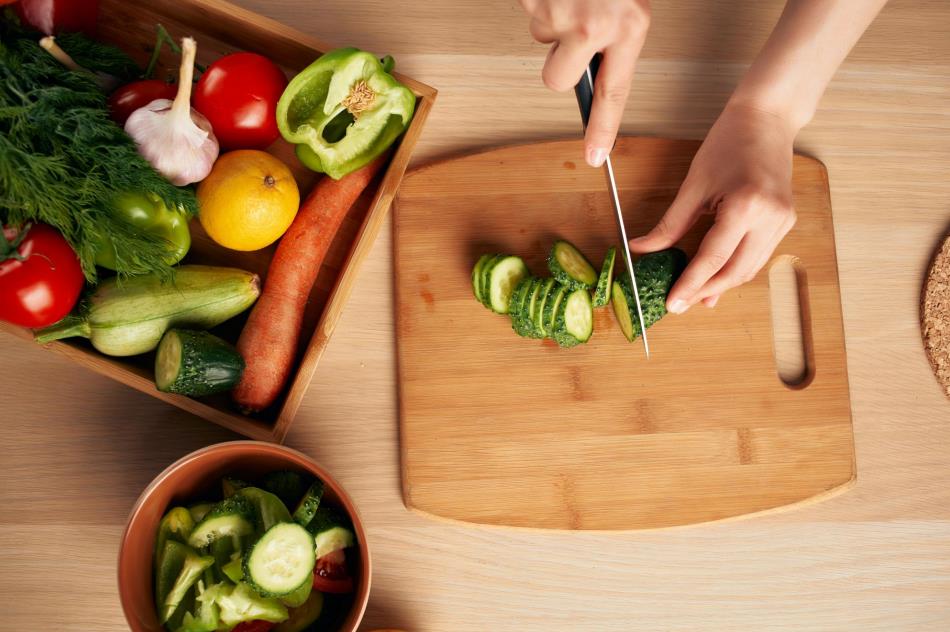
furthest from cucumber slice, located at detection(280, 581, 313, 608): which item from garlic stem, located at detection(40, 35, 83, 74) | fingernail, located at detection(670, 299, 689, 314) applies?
garlic stem, located at detection(40, 35, 83, 74)

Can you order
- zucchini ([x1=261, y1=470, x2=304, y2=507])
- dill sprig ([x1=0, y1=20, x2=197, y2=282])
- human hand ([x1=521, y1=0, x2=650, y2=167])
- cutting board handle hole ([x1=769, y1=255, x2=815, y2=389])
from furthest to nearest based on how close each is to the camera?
cutting board handle hole ([x1=769, y1=255, x2=815, y2=389])
zucchini ([x1=261, y1=470, x2=304, y2=507])
dill sprig ([x1=0, y1=20, x2=197, y2=282])
human hand ([x1=521, y1=0, x2=650, y2=167])

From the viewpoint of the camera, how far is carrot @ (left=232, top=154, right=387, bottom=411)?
1.25m

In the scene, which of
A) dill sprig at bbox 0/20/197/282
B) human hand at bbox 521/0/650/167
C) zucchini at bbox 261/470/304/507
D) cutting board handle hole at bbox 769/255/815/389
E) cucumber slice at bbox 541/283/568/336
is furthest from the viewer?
cutting board handle hole at bbox 769/255/815/389

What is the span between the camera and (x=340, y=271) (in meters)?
1.36

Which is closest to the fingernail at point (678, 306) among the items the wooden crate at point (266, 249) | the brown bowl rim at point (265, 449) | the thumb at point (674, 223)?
the thumb at point (674, 223)

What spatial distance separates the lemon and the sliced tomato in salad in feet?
1.84

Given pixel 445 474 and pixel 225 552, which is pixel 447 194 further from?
pixel 225 552

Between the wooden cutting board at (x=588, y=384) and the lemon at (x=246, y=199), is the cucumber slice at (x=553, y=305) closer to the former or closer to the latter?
the wooden cutting board at (x=588, y=384)

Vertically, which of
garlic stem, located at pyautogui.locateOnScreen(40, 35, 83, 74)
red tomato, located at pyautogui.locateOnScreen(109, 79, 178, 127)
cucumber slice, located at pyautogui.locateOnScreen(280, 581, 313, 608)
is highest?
garlic stem, located at pyautogui.locateOnScreen(40, 35, 83, 74)

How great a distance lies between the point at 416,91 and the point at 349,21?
11.2 inches

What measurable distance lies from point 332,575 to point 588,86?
0.92 m

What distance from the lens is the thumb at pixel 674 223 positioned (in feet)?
4.46

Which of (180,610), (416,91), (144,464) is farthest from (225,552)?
(416,91)

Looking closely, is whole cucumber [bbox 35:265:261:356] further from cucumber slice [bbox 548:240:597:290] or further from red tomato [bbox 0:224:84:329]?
cucumber slice [bbox 548:240:597:290]
